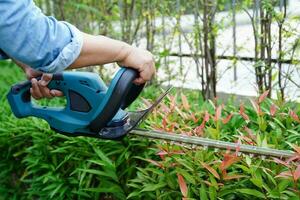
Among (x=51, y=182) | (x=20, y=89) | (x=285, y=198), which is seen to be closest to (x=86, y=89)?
(x=20, y=89)

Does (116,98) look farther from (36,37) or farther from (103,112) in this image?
(36,37)

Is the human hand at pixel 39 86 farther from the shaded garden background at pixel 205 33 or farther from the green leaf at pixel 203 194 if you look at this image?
the shaded garden background at pixel 205 33

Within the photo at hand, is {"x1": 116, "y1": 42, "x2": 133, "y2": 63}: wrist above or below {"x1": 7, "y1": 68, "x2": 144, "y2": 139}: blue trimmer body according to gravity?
above

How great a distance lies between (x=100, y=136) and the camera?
96.8 inches

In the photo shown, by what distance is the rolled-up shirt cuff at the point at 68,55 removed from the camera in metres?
2.01

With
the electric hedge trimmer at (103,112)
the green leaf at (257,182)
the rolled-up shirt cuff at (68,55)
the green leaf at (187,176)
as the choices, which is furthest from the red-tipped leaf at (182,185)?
the rolled-up shirt cuff at (68,55)

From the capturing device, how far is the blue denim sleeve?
183 cm

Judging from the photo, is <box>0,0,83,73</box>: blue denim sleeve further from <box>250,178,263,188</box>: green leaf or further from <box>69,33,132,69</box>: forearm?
<box>250,178,263,188</box>: green leaf

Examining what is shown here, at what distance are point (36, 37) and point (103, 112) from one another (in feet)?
1.86

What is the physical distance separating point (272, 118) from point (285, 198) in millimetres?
748

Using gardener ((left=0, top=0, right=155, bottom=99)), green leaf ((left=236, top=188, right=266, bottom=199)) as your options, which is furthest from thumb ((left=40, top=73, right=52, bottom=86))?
green leaf ((left=236, top=188, right=266, bottom=199))

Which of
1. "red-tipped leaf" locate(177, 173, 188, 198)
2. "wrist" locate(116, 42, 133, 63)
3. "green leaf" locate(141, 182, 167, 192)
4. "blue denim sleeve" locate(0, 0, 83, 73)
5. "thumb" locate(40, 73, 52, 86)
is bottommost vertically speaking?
"green leaf" locate(141, 182, 167, 192)

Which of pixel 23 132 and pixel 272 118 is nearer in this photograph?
pixel 272 118

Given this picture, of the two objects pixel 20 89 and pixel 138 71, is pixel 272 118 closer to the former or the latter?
pixel 138 71
